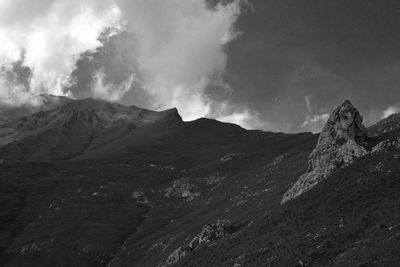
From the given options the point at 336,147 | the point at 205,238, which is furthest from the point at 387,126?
the point at 205,238

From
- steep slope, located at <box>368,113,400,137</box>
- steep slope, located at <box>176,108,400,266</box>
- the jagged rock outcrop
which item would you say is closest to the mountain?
steep slope, located at <box>176,108,400,266</box>

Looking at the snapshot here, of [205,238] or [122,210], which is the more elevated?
[122,210]

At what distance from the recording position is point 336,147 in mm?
81688

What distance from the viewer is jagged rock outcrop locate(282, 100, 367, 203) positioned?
3017 inches

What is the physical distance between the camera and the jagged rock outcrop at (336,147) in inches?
3017

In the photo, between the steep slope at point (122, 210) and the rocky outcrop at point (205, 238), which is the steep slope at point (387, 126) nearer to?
the steep slope at point (122, 210)

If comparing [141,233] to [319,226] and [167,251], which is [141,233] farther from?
[319,226]

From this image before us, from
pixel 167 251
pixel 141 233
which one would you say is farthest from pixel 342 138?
pixel 141 233

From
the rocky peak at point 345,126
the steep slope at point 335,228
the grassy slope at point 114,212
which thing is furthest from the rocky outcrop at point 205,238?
the rocky peak at point 345,126

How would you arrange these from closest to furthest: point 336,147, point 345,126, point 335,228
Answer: point 335,228, point 336,147, point 345,126

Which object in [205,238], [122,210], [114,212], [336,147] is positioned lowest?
[205,238]

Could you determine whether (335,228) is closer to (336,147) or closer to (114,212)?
(336,147)

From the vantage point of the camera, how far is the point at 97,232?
5536 inches

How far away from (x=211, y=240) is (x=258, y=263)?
78.9 ft
